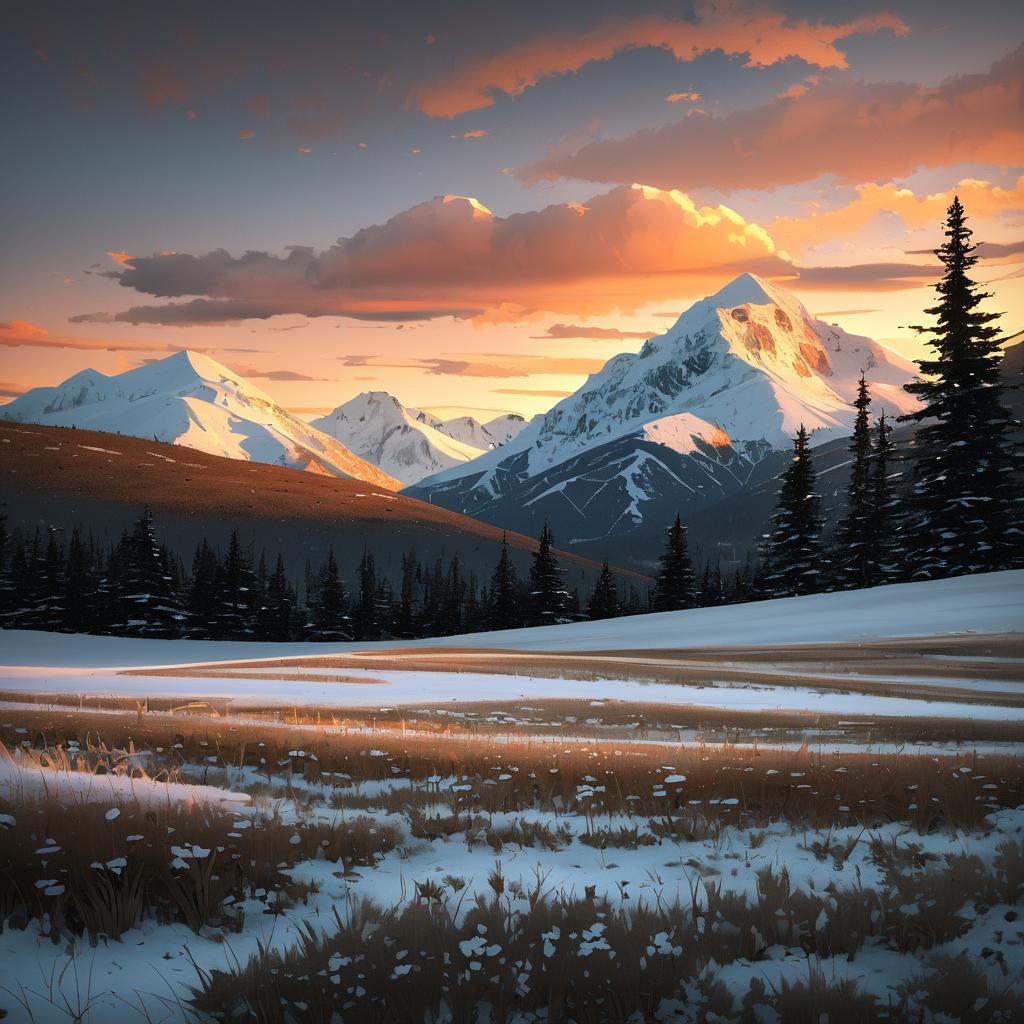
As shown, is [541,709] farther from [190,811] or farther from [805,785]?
[190,811]

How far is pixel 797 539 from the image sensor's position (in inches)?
2515

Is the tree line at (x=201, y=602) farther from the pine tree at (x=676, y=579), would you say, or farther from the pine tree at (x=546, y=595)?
the pine tree at (x=676, y=579)

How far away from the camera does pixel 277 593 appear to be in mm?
98250

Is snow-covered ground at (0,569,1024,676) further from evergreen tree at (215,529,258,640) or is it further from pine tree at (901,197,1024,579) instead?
evergreen tree at (215,529,258,640)

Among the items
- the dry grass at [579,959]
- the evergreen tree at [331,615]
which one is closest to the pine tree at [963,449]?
the dry grass at [579,959]

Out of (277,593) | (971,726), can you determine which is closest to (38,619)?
(277,593)

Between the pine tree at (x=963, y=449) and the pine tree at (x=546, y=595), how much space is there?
3652cm

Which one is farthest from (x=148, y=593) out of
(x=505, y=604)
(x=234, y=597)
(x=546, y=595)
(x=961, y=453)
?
(x=961, y=453)

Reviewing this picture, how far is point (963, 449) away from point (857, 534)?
539 inches

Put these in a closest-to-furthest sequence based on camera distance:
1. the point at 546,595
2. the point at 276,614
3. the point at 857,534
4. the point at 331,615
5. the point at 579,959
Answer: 1. the point at 579,959
2. the point at 857,534
3. the point at 546,595
4. the point at 331,615
5. the point at 276,614

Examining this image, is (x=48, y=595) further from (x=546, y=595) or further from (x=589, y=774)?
(x=589, y=774)

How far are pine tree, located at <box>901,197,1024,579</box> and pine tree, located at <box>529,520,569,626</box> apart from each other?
3652 centimetres

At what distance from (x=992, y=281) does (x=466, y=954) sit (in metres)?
53.4

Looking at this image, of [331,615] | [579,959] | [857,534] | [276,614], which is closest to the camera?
[579,959]
